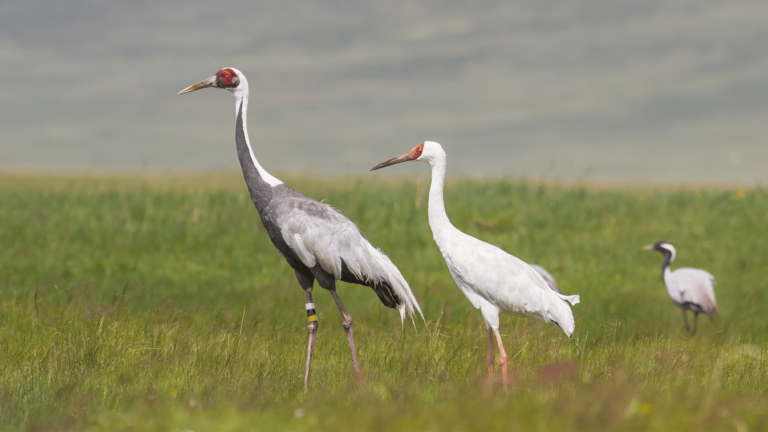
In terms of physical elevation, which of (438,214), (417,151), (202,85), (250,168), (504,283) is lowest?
(504,283)

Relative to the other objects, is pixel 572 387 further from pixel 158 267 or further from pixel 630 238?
pixel 630 238

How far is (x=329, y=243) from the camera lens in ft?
19.9

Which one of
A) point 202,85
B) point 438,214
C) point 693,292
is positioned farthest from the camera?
point 693,292

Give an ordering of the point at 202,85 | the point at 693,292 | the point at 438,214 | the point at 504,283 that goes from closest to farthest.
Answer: the point at 504,283
the point at 438,214
the point at 202,85
the point at 693,292

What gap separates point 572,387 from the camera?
5.29 m

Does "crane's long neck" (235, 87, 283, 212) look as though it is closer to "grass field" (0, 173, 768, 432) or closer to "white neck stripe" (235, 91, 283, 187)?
"white neck stripe" (235, 91, 283, 187)

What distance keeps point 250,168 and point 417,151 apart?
171 centimetres

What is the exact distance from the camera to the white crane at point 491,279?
612cm

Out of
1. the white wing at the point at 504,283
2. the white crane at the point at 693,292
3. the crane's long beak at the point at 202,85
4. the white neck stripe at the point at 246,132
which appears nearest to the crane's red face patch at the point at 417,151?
the white wing at the point at 504,283

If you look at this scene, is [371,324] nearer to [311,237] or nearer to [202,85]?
[311,237]

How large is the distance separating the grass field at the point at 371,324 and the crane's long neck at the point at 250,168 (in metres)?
1.56

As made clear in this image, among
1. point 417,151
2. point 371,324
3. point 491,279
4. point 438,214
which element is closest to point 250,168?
point 417,151

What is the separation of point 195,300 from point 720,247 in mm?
10852

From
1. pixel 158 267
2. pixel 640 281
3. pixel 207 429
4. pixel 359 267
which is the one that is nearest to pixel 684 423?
pixel 207 429
